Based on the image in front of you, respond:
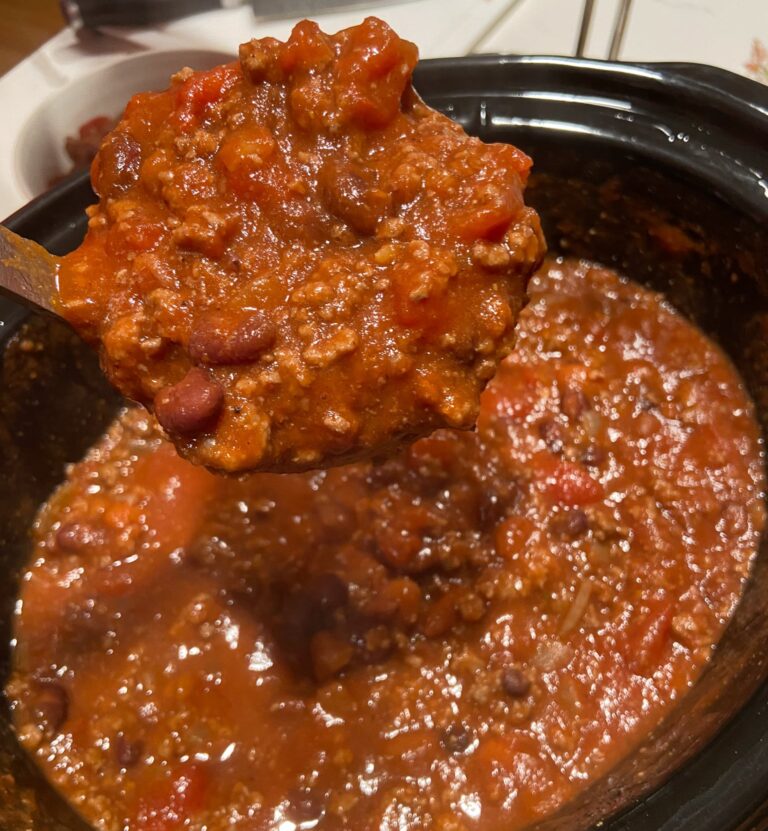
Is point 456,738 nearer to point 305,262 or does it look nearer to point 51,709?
point 51,709

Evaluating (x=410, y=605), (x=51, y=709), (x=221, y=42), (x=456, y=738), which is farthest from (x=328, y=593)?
(x=221, y=42)

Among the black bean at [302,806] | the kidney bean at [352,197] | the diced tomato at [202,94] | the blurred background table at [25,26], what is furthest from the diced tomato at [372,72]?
the blurred background table at [25,26]

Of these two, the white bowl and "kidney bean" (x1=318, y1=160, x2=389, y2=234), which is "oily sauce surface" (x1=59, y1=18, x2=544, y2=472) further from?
the white bowl

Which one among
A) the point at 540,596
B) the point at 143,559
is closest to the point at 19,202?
the point at 143,559

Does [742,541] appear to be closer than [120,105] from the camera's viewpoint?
Yes

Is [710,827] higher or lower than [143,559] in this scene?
higher

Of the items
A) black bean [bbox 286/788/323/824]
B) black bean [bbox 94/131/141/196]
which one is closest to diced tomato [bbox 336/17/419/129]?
black bean [bbox 94/131/141/196]

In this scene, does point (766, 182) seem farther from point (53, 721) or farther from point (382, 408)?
point (53, 721)
